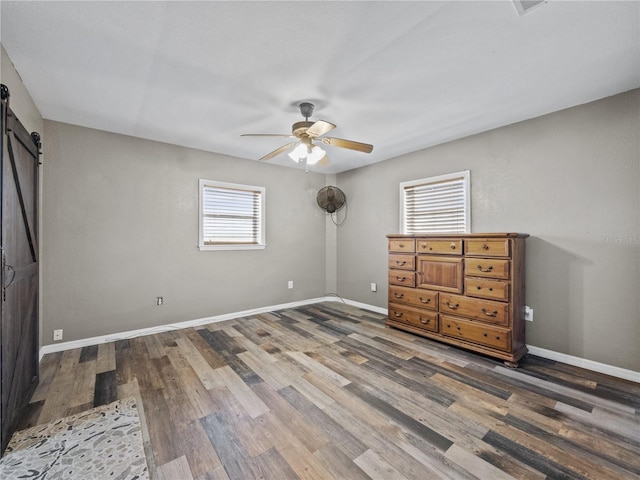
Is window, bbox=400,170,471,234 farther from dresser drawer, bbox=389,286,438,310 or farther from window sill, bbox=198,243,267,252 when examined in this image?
window sill, bbox=198,243,267,252

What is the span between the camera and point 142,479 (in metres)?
1.40

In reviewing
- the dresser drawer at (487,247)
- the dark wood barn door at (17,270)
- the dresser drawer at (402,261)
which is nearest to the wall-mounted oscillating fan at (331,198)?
the dresser drawer at (402,261)

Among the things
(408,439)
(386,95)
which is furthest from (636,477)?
(386,95)

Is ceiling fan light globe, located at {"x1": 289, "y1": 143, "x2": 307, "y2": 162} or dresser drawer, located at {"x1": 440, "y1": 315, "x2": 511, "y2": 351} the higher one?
ceiling fan light globe, located at {"x1": 289, "y1": 143, "x2": 307, "y2": 162}

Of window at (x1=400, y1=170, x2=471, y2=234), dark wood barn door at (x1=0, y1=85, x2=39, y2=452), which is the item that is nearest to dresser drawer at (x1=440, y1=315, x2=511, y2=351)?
window at (x1=400, y1=170, x2=471, y2=234)

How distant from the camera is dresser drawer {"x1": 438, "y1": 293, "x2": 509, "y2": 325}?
2.71 metres

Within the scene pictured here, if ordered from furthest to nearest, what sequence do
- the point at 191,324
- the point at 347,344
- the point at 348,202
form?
the point at 348,202 < the point at 191,324 < the point at 347,344

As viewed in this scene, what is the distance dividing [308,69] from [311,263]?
3460 millimetres

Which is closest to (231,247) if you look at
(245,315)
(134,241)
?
(245,315)

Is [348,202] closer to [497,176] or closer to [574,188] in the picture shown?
[497,176]

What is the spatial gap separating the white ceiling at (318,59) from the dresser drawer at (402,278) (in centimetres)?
178

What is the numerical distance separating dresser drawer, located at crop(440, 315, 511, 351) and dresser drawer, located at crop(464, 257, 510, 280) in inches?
19.9

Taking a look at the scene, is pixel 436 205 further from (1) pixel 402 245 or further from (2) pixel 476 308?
(2) pixel 476 308

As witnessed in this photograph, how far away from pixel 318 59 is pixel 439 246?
7.54ft
